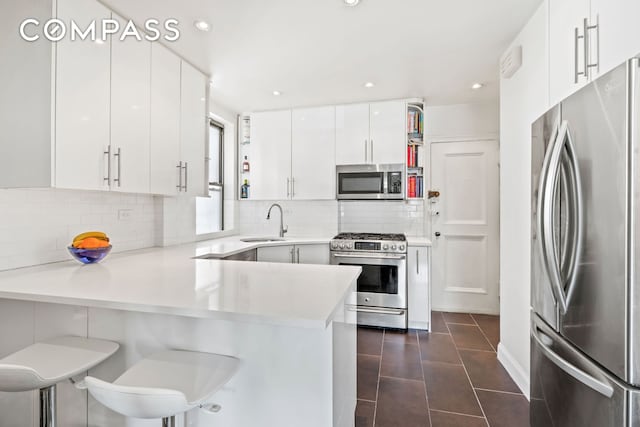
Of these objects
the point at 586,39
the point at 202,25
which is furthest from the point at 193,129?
the point at 586,39

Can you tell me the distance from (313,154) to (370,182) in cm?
76

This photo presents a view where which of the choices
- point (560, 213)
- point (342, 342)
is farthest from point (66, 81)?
point (560, 213)

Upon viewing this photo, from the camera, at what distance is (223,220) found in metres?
3.99

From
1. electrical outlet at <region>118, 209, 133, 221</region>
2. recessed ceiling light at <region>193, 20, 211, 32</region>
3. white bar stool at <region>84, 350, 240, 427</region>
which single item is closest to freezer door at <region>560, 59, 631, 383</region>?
white bar stool at <region>84, 350, 240, 427</region>

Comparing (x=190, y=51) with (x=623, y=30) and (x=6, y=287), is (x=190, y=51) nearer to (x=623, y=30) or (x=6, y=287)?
(x=6, y=287)

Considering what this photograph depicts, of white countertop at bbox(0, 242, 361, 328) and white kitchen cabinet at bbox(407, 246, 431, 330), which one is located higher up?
white countertop at bbox(0, 242, 361, 328)

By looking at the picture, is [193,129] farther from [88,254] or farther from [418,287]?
[418,287]

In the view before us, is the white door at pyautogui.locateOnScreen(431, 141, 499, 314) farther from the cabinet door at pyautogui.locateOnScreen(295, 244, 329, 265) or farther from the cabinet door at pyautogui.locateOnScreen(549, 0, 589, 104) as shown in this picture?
the cabinet door at pyautogui.locateOnScreen(549, 0, 589, 104)

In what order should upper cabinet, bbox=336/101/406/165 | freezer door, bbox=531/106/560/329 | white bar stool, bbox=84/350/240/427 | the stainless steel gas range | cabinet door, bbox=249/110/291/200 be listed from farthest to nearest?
cabinet door, bbox=249/110/291/200
upper cabinet, bbox=336/101/406/165
the stainless steel gas range
freezer door, bbox=531/106/560/329
white bar stool, bbox=84/350/240/427

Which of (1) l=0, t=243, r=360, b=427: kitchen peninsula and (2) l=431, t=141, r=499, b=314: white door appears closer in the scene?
(1) l=0, t=243, r=360, b=427: kitchen peninsula

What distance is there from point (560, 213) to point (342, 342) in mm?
1063

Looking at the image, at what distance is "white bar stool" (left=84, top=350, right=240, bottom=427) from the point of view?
88 cm

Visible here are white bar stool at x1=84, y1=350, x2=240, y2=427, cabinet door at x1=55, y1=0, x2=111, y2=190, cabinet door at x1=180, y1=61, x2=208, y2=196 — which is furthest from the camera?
cabinet door at x1=180, y1=61, x2=208, y2=196

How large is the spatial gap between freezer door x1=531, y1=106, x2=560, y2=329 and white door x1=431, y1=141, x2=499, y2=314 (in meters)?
2.22
